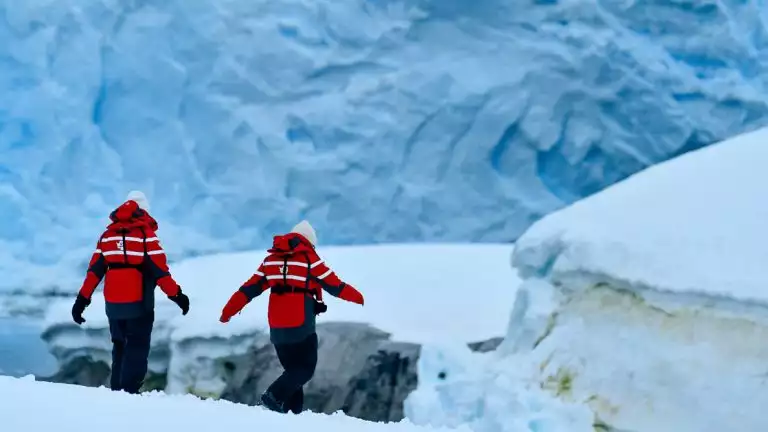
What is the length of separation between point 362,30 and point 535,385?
6.69 metres

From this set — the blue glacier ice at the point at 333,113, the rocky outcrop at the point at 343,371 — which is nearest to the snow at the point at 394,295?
the rocky outcrop at the point at 343,371

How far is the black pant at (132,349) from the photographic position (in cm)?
311

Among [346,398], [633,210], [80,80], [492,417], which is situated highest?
[80,80]

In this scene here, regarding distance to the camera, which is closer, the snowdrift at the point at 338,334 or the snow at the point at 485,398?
the snow at the point at 485,398

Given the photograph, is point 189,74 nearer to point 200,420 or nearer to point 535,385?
point 535,385

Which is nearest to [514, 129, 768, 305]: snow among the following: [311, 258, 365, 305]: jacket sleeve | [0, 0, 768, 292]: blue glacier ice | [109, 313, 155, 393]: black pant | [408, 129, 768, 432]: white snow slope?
[408, 129, 768, 432]: white snow slope

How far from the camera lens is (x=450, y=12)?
976cm

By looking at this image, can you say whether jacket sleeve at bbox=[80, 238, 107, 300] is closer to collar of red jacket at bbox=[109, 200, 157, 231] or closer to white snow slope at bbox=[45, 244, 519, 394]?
collar of red jacket at bbox=[109, 200, 157, 231]

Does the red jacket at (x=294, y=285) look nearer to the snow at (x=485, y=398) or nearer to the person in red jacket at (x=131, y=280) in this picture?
the person in red jacket at (x=131, y=280)

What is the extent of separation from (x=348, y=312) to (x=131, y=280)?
2.91 metres

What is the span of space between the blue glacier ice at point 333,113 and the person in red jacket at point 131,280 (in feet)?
19.0

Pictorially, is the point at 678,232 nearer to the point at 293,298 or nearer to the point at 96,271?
the point at 293,298

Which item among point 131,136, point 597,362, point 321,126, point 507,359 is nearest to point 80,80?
point 131,136

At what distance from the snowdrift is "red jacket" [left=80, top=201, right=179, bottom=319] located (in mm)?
2182
